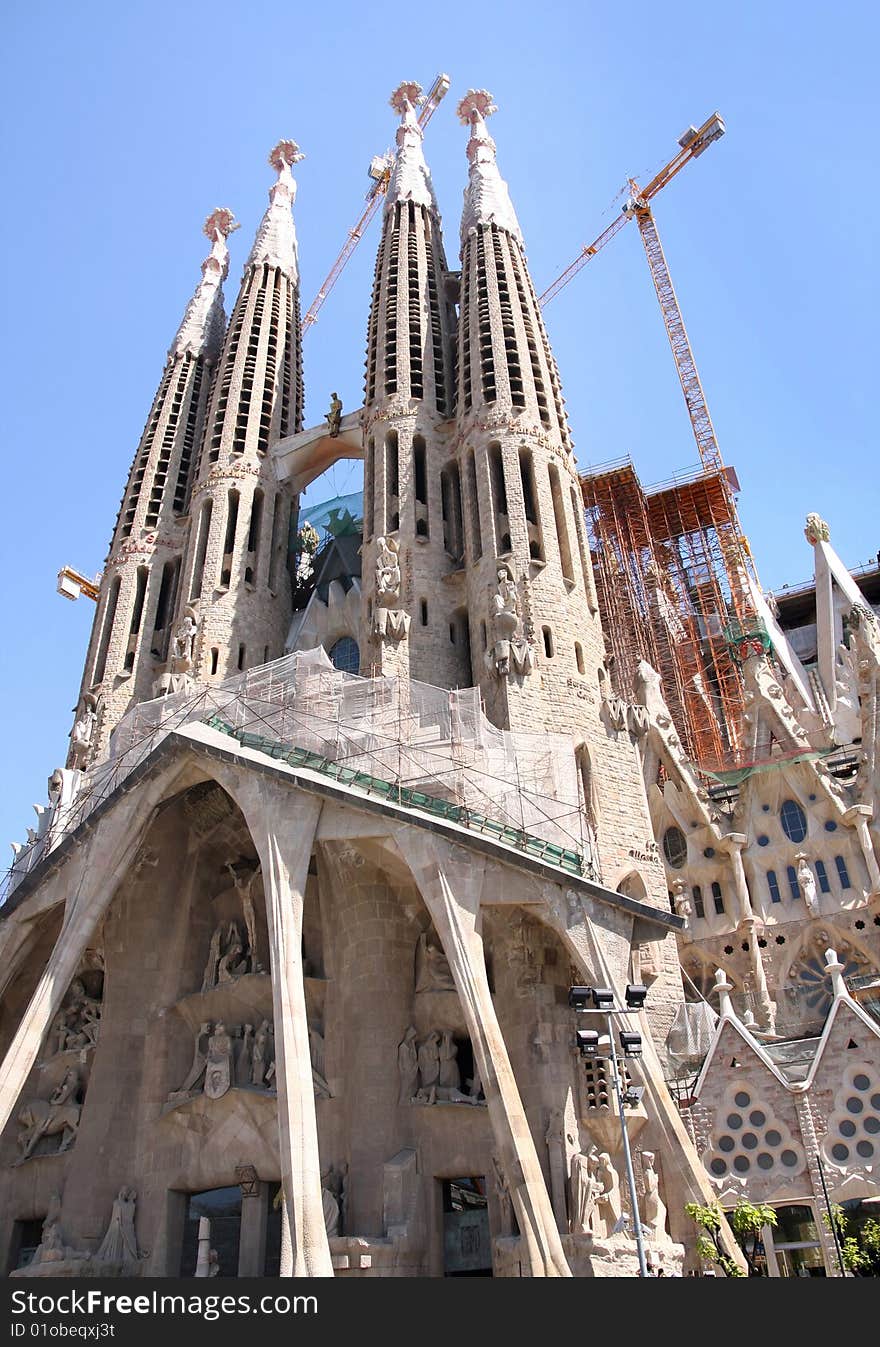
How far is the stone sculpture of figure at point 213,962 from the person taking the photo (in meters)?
24.1

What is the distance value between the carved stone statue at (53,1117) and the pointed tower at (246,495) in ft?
37.7

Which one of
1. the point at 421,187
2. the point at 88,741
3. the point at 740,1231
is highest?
the point at 421,187

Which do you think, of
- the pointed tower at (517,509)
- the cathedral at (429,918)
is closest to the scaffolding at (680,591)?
the cathedral at (429,918)

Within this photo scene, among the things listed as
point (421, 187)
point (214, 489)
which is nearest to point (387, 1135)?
point (214, 489)

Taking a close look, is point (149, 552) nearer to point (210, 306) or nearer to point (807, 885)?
point (210, 306)

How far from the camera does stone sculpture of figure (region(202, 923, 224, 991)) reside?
2406cm

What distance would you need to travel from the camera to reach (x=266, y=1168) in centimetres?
2147

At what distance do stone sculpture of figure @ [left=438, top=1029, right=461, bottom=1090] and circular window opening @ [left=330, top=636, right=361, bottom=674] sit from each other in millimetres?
14357

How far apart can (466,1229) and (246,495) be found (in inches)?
932

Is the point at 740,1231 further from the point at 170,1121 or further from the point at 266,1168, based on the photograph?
the point at 170,1121

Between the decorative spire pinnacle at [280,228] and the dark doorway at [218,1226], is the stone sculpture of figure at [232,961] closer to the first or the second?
the dark doorway at [218,1226]

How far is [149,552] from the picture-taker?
35.4 metres

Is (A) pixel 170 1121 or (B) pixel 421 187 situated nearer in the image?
(A) pixel 170 1121

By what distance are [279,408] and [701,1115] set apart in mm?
28579
